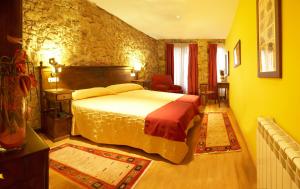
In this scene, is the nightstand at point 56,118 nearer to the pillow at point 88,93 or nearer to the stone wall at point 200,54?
the pillow at point 88,93

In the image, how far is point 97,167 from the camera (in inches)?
86.9

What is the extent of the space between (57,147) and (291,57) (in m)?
2.83

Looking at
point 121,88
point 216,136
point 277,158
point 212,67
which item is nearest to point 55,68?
point 121,88

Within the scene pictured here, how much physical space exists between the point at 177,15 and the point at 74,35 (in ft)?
7.57

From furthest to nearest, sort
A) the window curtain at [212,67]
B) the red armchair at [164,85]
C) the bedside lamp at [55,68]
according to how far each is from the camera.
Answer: the window curtain at [212,67], the red armchair at [164,85], the bedside lamp at [55,68]

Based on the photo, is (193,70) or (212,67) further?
(193,70)

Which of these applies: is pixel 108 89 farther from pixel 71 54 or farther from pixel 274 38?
pixel 274 38

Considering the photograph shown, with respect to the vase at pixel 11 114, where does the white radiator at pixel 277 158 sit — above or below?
below

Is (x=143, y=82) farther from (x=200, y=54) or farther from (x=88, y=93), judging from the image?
(x=200, y=54)

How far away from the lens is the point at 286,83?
1.25m

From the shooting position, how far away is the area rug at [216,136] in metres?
2.72

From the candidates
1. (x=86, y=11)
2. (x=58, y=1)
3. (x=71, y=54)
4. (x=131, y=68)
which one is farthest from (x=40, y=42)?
(x=131, y=68)

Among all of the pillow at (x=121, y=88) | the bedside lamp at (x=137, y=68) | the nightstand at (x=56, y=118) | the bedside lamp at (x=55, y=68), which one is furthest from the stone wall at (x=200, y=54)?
the nightstand at (x=56, y=118)

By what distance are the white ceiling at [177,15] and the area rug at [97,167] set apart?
9.87 ft
